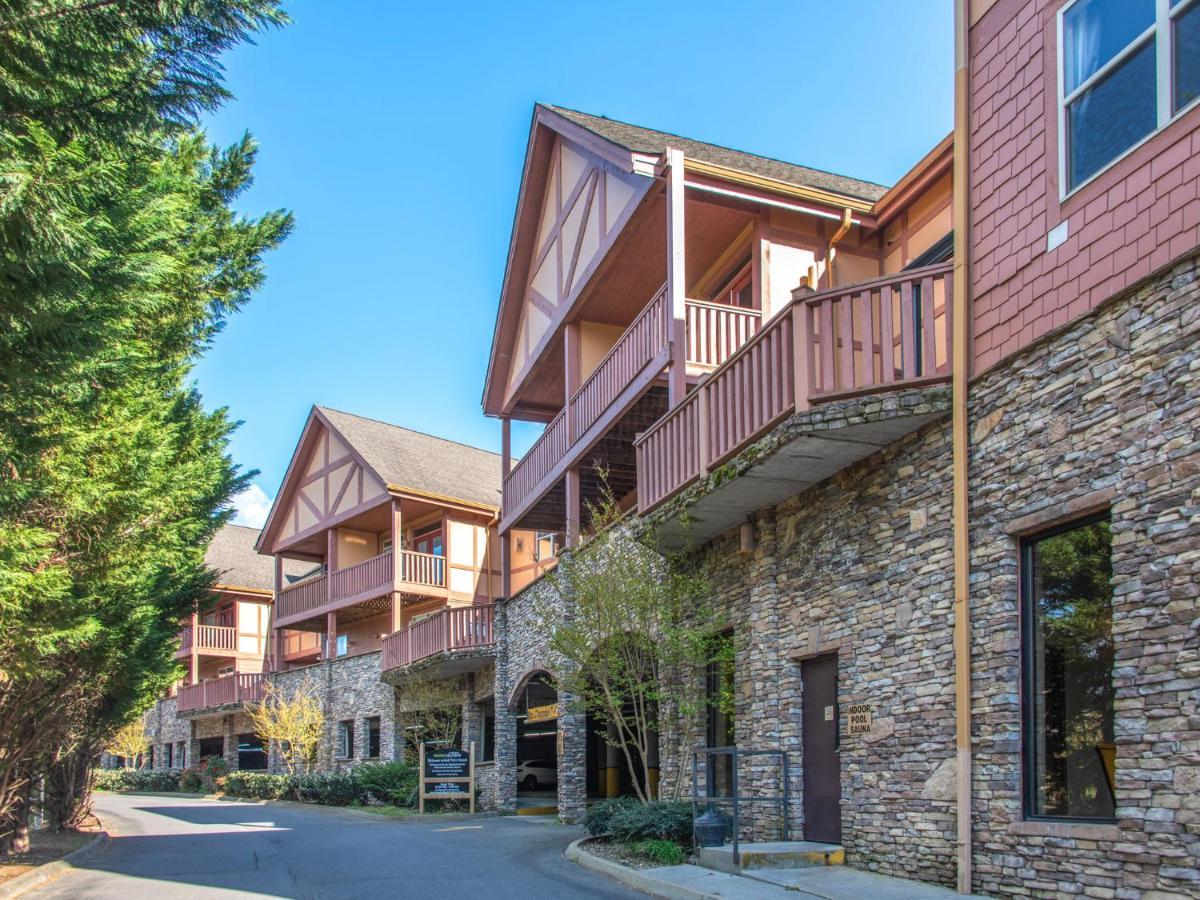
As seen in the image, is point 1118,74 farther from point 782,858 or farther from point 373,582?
point 373,582

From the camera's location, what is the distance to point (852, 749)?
11.1 metres

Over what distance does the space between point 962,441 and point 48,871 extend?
11.8 m

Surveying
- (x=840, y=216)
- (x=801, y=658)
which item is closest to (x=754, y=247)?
(x=840, y=216)

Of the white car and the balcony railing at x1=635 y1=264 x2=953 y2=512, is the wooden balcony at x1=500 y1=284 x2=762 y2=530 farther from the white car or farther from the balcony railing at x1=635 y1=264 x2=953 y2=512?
the white car

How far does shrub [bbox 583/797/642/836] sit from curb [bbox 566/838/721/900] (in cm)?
59

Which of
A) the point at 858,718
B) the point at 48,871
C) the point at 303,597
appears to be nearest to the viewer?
the point at 858,718

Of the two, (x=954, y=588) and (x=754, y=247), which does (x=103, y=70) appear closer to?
(x=954, y=588)

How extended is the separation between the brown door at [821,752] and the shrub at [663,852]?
1399 millimetres

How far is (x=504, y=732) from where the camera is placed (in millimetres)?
24094

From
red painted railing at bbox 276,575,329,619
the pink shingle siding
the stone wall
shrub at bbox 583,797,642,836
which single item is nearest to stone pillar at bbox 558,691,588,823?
shrub at bbox 583,797,642,836

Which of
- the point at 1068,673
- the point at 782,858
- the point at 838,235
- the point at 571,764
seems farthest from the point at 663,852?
the point at 838,235

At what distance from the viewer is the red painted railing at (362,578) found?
32.3 metres

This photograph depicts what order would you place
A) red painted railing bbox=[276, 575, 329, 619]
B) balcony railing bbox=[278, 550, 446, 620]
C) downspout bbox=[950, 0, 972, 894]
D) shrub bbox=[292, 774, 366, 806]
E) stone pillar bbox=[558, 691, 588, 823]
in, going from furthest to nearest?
1. red painted railing bbox=[276, 575, 329, 619]
2. balcony railing bbox=[278, 550, 446, 620]
3. shrub bbox=[292, 774, 366, 806]
4. stone pillar bbox=[558, 691, 588, 823]
5. downspout bbox=[950, 0, 972, 894]

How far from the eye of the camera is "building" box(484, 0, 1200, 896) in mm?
7684
